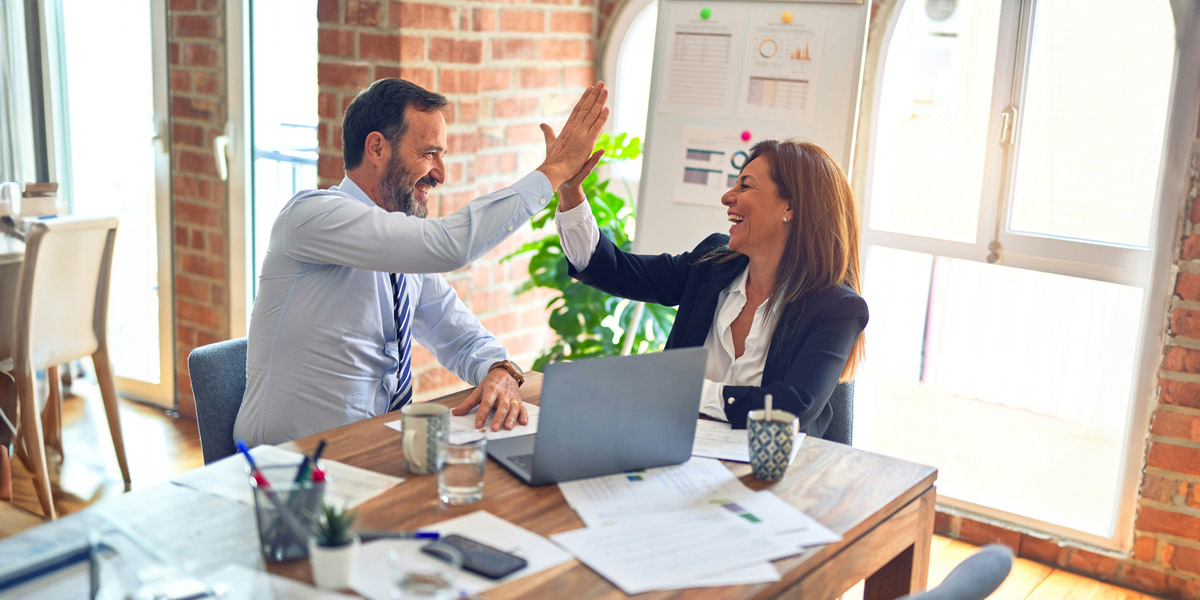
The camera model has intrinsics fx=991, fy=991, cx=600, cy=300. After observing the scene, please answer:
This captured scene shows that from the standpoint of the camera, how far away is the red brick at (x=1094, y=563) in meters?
2.81

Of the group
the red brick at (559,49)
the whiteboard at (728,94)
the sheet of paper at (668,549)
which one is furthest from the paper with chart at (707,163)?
the sheet of paper at (668,549)

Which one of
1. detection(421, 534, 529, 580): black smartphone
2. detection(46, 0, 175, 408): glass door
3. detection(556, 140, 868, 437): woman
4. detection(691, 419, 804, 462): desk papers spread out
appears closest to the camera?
detection(421, 534, 529, 580): black smartphone

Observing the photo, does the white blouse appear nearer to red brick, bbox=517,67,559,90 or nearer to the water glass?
the water glass

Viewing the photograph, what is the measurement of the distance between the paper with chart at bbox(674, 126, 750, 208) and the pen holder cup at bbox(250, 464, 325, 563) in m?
1.93

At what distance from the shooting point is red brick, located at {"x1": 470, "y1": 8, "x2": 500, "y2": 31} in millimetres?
3119

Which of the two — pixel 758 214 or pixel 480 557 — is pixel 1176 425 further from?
pixel 480 557

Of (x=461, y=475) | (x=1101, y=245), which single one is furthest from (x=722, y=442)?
(x=1101, y=245)

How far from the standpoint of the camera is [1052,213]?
285 centimetres

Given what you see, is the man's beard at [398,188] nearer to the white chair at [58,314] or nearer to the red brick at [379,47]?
the red brick at [379,47]

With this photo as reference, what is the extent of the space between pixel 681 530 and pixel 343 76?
2.17 meters

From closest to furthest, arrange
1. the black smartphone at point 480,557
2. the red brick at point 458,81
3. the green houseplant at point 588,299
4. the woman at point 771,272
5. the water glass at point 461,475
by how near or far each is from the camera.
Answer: the black smartphone at point 480,557
the water glass at point 461,475
the woman at point 771,272
the red brick at point 458,81
the green houseplant at point 588,299

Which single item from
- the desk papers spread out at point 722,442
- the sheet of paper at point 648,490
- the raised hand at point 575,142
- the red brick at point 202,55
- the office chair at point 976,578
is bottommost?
the desk papers spread out at point 722,442

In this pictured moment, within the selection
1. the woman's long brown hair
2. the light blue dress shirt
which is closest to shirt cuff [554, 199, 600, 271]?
the light blue dress shirt

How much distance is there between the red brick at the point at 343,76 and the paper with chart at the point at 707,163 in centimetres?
97
